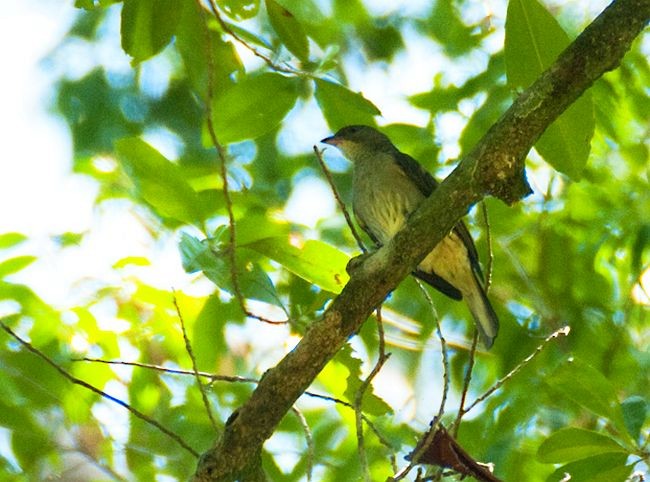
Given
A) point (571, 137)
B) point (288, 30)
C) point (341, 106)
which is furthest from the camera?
point (341, 106)

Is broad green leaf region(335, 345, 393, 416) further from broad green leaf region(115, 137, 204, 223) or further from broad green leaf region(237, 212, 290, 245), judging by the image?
broad green leaf region(115, 137, 204, 223)

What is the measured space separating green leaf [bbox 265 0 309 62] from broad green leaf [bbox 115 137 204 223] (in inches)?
22.1

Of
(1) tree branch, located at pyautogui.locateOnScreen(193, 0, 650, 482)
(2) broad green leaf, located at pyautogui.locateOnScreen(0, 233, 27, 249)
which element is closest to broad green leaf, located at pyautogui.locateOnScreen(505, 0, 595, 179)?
(1) tree branch, located at pyautogui.locateOnScreen(193, 0, 650, 482)

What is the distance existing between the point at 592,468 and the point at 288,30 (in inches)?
59.2

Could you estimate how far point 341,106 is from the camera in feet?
10.7

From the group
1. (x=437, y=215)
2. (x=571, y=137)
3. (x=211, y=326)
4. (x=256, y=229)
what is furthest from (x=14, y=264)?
(x=571, y=137)

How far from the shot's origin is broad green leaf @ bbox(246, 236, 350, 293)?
10.3 ft

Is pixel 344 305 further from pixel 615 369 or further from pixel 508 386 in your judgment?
pixel 615 369

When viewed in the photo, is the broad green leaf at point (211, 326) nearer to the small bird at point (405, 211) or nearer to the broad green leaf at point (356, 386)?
the broad green leaf at point (356, 386)

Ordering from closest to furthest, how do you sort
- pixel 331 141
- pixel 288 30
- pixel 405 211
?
pixel 288 30, pixel 405 211, pixel 331 141

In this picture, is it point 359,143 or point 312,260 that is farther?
point 359,143

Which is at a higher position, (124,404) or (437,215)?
(437,215)

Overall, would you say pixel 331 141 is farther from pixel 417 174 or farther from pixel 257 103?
pixel 257 103

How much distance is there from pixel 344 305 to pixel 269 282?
1.68 feet
